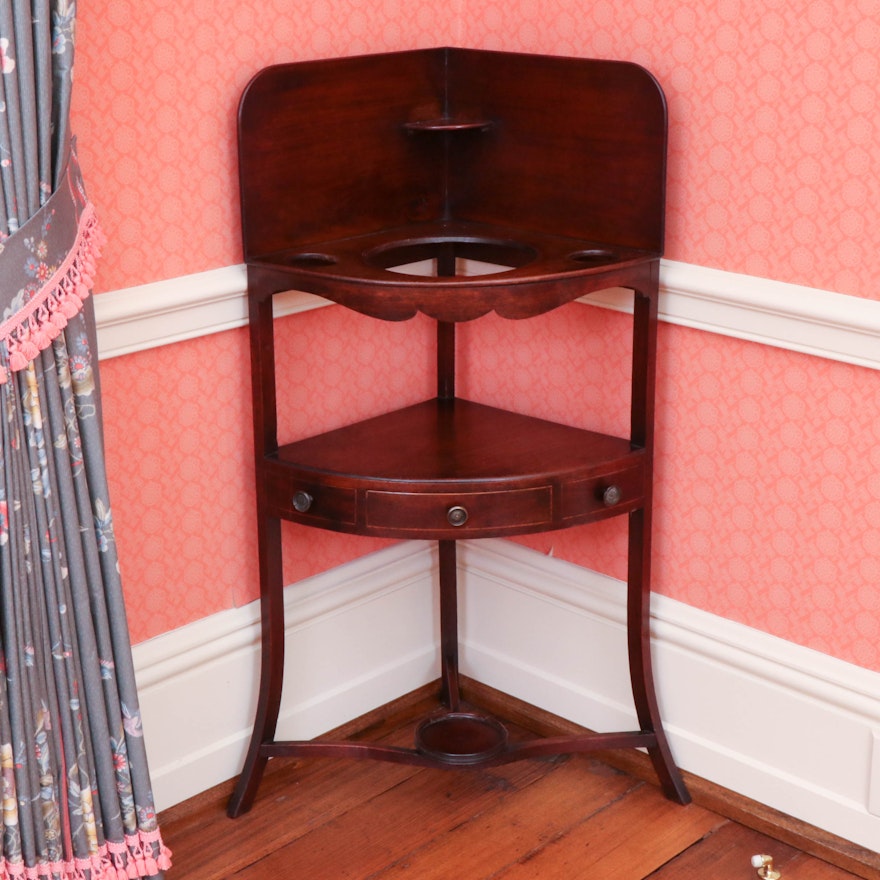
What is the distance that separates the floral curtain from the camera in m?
1.77

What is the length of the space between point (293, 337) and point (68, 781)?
85 centimetres

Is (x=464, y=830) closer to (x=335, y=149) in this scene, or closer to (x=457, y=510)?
(x=457, y=510)

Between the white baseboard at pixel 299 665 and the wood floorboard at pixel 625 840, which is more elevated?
the white baseboard at pixel 299 665

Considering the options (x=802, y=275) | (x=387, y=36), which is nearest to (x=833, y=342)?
(x=802, y=275)

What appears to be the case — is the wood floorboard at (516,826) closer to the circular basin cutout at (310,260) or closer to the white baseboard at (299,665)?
the white baseboard at (299,665)

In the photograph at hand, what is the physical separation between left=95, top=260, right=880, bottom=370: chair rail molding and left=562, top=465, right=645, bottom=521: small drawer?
282mm

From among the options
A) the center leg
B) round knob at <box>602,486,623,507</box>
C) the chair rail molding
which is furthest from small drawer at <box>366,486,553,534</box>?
the center leg

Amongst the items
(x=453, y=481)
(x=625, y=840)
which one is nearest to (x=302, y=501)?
(x=453, y=481)

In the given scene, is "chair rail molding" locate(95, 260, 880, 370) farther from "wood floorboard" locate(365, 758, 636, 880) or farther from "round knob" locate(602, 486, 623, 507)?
"wood floorboard" locate(365, 758, 636, 880)

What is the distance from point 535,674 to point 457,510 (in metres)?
0.69

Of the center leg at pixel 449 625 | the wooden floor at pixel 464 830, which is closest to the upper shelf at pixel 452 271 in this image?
the center leg at pixel 449 625

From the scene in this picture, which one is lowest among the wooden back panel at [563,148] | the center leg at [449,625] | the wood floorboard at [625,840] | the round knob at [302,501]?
the wood floorboard at [625,840]

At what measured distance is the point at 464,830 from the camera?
7.89 feet

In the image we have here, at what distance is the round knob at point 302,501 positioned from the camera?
2.26 metres
